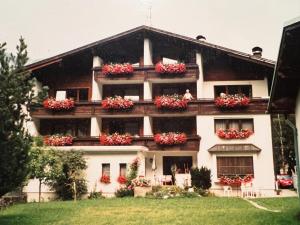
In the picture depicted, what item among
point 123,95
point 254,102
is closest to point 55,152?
point 123,95

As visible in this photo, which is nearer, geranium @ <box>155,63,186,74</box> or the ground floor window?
geranium @ <box>155,63,186,74</box>

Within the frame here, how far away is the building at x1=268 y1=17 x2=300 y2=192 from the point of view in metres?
8.34

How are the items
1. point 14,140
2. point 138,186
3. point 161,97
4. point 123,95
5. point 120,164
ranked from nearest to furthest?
point 14,140, point 138,186, point 120,164, point 161,97, point 123,95

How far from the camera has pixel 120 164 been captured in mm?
26000

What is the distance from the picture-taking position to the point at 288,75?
11.0 meters

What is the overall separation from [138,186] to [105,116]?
22.5 ft

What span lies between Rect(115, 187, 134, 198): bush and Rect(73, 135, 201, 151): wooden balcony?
3613 mm

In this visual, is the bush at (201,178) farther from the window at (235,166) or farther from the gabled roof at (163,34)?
the gabled roof at (163,34)

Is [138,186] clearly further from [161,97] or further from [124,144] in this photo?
[161,97]

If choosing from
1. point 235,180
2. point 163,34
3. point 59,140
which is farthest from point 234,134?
point 59,140

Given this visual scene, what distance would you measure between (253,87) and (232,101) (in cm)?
Answer: 274

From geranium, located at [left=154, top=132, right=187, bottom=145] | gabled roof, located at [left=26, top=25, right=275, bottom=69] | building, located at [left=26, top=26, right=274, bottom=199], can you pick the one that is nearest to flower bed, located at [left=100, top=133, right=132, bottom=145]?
building, located at [left=26, top=26, right=274, bottom=199]

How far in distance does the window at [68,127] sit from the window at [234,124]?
991 cm

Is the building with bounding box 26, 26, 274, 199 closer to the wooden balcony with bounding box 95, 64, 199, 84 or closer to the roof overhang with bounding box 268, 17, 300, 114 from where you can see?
the wooden balcony with bounding box 95, 64, 199, 84
